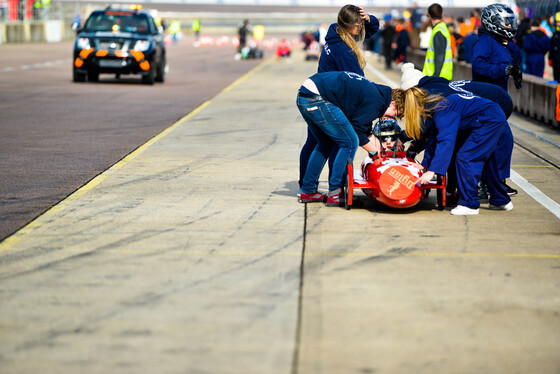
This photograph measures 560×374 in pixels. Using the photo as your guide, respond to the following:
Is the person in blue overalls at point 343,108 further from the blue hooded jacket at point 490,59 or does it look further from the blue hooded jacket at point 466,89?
the blue hooded jacket at point 490,59

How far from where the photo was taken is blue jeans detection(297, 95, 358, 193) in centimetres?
777

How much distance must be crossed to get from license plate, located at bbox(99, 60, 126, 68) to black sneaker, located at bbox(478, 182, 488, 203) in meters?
15.4

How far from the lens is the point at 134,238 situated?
22.6ft

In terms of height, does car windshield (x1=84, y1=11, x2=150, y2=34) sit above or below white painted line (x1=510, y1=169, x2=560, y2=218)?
above

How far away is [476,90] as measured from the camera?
321 inches

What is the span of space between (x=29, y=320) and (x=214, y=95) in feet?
52.9

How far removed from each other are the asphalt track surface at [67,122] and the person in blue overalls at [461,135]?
126 inches

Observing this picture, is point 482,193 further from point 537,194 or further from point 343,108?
point 343,108

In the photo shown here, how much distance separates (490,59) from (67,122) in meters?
8.05

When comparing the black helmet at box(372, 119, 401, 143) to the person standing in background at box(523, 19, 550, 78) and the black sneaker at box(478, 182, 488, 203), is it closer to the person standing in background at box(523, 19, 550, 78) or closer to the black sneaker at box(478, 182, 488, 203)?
the black sneaker at box(478, 182, 488, 203)

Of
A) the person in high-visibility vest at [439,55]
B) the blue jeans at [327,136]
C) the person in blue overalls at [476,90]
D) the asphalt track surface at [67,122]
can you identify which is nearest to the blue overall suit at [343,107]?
the blue jeans at [327,136]

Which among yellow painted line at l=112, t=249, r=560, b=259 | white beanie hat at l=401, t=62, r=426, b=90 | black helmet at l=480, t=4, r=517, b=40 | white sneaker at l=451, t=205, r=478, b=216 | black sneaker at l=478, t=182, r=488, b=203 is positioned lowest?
black sneaker at l=478, t=182, r=488, b=203

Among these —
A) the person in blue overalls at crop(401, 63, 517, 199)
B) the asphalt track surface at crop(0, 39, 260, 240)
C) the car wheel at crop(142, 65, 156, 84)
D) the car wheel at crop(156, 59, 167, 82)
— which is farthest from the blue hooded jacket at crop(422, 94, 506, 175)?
the car wheel at crop(156, 59, 167, 82)

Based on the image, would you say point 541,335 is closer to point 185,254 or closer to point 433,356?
point 433,356
